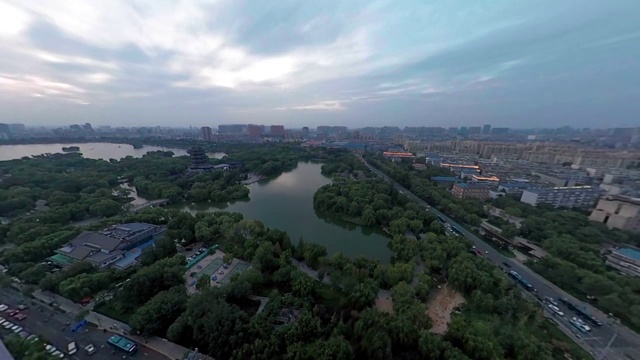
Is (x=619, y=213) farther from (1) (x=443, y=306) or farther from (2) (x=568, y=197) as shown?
(1) (x=443, y=306)

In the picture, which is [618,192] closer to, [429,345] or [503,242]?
[503,242]

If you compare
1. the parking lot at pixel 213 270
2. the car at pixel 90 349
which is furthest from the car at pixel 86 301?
the parking lot at pixel 213 270

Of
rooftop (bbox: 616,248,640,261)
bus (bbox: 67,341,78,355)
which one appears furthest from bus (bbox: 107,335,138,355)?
rooftop (bbox: 616,248,640,261)

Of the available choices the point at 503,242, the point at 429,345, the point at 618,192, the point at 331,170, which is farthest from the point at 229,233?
the point at 618,192

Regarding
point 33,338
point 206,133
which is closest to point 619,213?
point 33,338

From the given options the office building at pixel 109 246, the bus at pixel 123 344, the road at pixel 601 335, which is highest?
the office building at pixel 109 246

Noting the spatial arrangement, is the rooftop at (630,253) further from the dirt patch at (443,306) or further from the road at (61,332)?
the road at (61,332)
